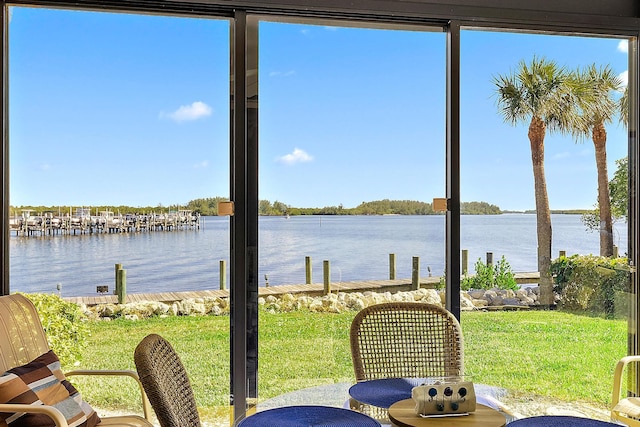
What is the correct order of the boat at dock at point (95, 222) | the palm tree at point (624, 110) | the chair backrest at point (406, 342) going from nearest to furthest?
the chair backrest at point (406, 342)
the boat at dock at point (95, 222)
the palm tree at point (624, 110)

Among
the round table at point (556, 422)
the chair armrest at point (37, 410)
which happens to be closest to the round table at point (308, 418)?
the round table at point (556, 422)

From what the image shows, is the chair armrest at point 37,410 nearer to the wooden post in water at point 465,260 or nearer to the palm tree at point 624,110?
the wooden post in water at point 465,260

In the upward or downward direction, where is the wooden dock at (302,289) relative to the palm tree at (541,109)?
downward

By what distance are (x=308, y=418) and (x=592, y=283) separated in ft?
7.58

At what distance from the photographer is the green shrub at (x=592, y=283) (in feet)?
11.9

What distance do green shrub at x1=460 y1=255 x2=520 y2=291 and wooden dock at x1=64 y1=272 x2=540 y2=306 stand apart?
2.2 inches

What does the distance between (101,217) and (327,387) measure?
57.3 inches

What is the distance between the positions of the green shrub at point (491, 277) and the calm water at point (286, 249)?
0.04 m

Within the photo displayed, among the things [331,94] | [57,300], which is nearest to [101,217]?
[57,300]

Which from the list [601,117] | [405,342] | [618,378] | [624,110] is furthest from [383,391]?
[624,110]

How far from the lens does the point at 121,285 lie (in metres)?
3.18

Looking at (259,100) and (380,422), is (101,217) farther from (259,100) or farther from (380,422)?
(380,422)

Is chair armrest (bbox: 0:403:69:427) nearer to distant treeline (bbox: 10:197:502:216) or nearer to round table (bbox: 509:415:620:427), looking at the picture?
distant treeline (bbox: 10:197:502:216)

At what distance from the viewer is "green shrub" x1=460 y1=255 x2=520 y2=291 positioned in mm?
3520
